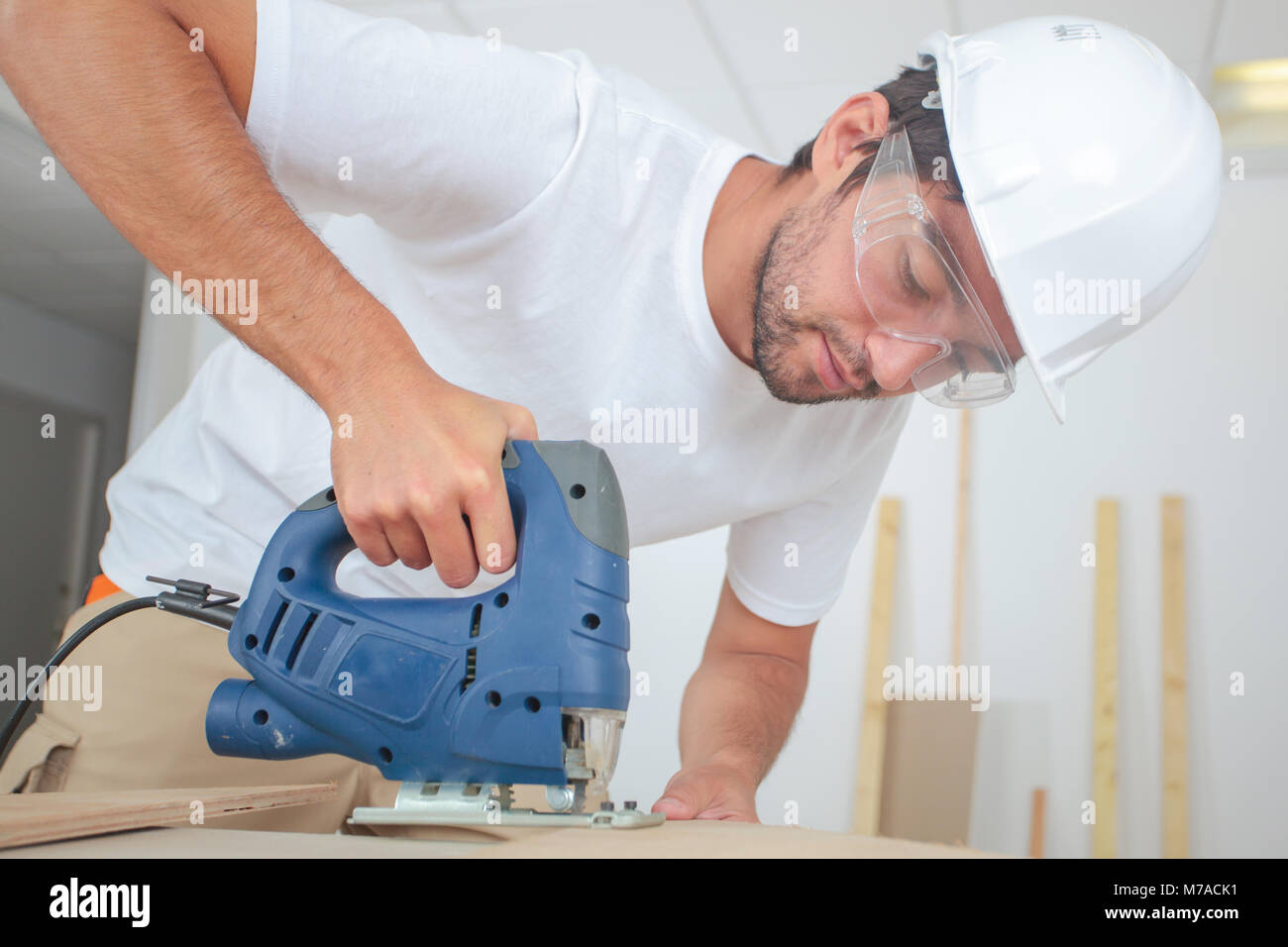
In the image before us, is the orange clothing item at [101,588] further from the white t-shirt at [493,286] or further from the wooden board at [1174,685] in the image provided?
the wooden board at [1174,685]

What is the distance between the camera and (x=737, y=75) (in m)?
3.56

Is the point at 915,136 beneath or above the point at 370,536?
above

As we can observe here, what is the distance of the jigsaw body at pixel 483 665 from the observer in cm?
82

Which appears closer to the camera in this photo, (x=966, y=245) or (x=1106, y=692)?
(x=966, y=245)

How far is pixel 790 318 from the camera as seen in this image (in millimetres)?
1284

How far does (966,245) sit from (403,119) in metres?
0.66

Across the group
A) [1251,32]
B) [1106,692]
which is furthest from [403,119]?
[1106,692]

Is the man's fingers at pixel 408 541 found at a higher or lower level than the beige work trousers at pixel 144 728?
higher

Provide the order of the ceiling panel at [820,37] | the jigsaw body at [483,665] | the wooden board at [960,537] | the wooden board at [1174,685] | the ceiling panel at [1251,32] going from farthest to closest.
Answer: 1. the wooden board at [960,537]
2. the wooden board at [1174,685]
3. the ceiling panel at [820,37]
4. the ceiling panel at [1251,32]
5. the jigsaw body at [483,665]

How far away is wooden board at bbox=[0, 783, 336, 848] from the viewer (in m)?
0.67

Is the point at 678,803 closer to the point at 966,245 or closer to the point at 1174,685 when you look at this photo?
the point at 966,245

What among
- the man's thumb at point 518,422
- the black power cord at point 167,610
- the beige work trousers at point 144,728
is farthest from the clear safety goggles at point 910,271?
the beige work trousers at point 144,728

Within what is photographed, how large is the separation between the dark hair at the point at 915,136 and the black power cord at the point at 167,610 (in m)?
0.90
